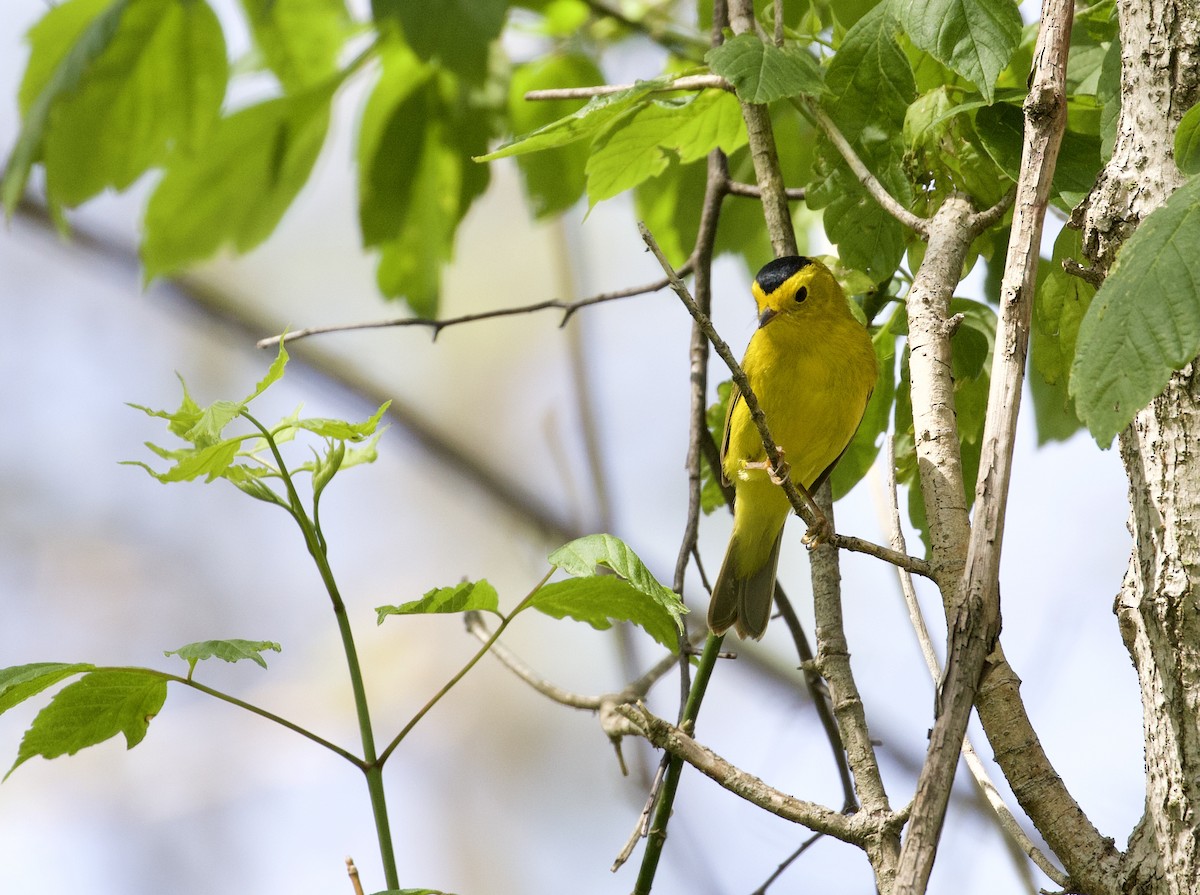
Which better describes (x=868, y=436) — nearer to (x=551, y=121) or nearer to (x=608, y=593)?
(x=608, y=593)

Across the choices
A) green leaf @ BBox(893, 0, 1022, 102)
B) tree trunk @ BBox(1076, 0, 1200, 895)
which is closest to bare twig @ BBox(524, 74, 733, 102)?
green leaf @ BBox(893, 0, 1022, 102)

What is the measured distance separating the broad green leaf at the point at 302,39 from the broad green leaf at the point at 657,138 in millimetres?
1565

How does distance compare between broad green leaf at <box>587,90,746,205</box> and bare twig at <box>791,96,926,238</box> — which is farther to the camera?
broad green leaf at <box>587,90,746,205</box>

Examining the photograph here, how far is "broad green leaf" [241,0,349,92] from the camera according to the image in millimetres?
3684

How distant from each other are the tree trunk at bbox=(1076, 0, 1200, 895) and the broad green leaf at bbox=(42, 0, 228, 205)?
2.59 metres

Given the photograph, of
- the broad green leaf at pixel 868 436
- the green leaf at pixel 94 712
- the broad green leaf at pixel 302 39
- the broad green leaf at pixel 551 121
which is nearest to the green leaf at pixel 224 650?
the green leaf at pixel 94 712

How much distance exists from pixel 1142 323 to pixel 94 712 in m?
1.56

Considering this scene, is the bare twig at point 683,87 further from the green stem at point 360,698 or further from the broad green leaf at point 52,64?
the broad green leaf at point 52,64

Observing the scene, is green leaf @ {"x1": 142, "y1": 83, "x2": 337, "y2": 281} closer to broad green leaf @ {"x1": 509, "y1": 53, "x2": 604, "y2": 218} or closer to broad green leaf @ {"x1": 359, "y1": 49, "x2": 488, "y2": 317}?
broad green leaf @ {"x1": 359, "y1": 49, "x2": 488, "y2": 317}

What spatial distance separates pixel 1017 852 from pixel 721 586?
63.4 inches

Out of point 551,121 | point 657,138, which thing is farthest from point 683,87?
point 551,121

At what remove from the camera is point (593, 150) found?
97.6 inches

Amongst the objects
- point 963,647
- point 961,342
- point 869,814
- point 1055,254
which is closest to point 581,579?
point 869,814

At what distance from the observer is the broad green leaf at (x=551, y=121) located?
11.6 feet
